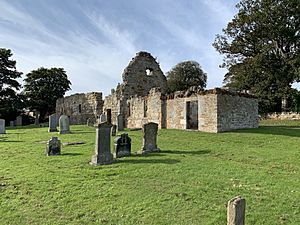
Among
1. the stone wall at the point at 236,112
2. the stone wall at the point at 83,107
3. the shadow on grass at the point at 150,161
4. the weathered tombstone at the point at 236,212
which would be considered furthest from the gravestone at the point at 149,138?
the stone wall at the point at 83,107

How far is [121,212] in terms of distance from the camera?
5516 mm

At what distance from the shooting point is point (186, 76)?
5219cm

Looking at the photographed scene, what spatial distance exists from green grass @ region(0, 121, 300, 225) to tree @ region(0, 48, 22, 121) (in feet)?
106

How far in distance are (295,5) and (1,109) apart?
1573 inches

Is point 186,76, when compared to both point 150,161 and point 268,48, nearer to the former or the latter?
point 268,48

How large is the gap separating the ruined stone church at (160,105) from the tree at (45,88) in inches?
426

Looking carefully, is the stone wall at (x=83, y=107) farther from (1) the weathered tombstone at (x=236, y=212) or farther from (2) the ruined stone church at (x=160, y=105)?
(1) the weathered tombstone at (x=236, y=212)

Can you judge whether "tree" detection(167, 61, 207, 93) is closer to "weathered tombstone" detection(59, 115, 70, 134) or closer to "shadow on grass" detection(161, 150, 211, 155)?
"weathered tombstone" detection(59, 115, 70, 134)

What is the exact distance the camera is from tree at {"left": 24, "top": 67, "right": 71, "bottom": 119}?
45.9 metres

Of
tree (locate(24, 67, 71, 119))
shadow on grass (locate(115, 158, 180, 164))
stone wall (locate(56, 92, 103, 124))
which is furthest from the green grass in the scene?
tree (locate(24, 67, 71, 119))

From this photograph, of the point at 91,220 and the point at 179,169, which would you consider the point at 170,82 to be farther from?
the point at 91,220

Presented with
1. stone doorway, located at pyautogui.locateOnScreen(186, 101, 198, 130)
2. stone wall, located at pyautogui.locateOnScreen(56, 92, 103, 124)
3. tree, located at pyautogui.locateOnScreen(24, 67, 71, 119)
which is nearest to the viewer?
stone doorway, located at pyautogui.locateOnScreen(186, 101, 198, 130)

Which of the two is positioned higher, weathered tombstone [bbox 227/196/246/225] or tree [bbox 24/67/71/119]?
tree [bbox 24/67/71/119]

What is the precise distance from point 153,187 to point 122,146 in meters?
4.07
